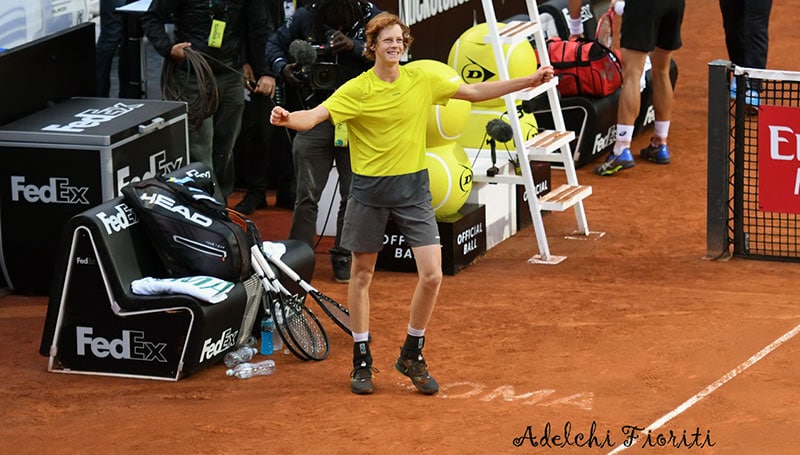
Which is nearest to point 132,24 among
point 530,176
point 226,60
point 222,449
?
point 226,60

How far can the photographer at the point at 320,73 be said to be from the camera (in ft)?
29.3

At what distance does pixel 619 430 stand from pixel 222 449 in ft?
6.28

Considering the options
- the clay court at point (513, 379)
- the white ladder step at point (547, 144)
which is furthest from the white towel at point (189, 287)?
the white ladder step at point (547, 144)

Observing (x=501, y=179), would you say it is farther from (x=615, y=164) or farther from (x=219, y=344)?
(x=219, y=344)

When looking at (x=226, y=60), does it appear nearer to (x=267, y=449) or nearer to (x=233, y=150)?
(x=233, y=150)

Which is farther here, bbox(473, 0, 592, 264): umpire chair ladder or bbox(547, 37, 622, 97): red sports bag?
bbox(547, 37, 622, 97): red sports bag

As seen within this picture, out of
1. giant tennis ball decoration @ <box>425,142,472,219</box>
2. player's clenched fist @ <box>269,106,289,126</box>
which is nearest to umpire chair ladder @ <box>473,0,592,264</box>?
giant tennis ball decoration @ <box>425,142,472,219</box>

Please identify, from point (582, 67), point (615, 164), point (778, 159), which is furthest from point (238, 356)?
point (582, 67)

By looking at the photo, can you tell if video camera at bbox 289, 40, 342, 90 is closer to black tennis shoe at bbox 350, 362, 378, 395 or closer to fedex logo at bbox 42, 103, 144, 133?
fedex logo at bbox 42, 103, 144, 133

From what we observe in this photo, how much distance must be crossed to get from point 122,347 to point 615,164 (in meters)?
6.11

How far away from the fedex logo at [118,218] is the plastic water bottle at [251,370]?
1.00 metres

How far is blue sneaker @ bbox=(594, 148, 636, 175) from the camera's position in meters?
12.3

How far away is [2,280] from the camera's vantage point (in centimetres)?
913

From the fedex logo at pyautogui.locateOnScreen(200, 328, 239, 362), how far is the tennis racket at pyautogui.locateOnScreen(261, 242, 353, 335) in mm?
462
